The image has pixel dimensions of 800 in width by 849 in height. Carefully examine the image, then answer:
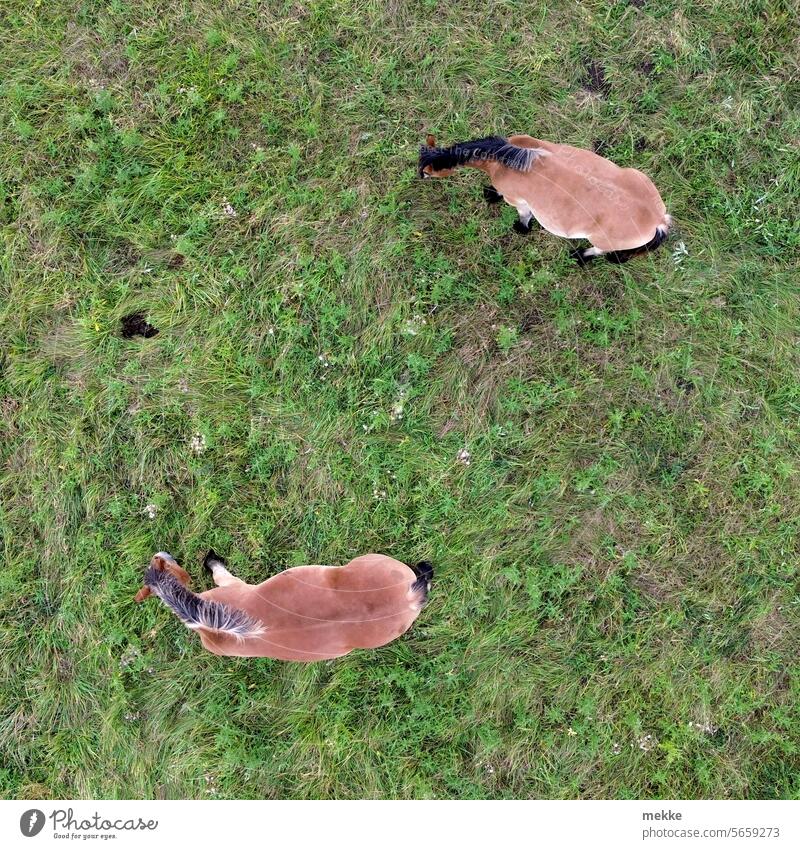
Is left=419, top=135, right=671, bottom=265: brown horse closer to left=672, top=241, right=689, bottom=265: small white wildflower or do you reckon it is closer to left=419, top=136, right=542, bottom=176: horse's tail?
left=419, top=136, right=542, bottom=176: horse's tail

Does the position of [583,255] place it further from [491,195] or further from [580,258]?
[491,195]

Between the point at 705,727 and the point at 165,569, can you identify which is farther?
the point at 705,727

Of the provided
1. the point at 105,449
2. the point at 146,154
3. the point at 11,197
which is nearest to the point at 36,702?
the point at 105,449

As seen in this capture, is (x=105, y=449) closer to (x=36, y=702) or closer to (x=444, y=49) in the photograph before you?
(x=36, y=702)

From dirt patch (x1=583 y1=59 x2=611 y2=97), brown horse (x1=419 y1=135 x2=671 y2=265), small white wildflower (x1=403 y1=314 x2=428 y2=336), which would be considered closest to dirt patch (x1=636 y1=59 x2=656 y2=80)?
dirt patch (x1=583 y1=59 x2=611 y2=97)

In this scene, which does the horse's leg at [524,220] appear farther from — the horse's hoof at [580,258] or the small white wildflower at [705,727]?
the small white wildflower at [705,727]

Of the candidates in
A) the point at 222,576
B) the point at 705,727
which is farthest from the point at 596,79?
the point at 705,727
